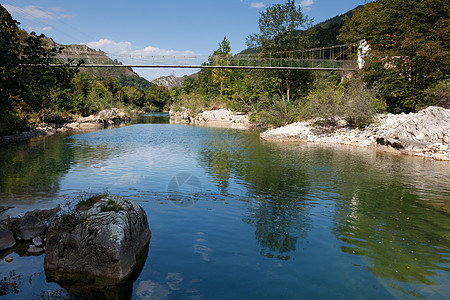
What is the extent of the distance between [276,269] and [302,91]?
33221 millimetres

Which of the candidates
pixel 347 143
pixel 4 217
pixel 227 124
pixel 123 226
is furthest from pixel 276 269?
pixel 227 124

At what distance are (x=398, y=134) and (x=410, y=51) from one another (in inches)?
289

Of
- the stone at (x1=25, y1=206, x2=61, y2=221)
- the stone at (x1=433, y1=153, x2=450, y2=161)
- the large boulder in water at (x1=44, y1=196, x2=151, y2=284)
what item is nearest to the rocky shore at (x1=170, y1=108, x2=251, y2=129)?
the stone at (x1=433, y1=153, x2=450, y2=161)

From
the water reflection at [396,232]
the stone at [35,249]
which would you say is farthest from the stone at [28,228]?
the water reflection at [396,232]

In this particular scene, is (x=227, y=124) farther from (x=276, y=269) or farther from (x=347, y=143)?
(x=276, y=269)

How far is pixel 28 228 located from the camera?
232 inches

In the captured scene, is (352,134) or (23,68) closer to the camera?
(23,68)

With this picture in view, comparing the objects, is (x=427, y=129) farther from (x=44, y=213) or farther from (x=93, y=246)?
(x=44, y=213)

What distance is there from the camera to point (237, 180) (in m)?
11.0

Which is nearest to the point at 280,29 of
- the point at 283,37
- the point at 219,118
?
the point at 283,37

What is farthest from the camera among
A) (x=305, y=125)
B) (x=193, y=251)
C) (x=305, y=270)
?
(x=305, y=125)

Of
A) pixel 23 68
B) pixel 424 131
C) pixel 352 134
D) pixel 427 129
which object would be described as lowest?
pixel 352 134

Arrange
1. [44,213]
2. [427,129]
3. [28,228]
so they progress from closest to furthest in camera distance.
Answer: [28,228], [44,213], [427,129]

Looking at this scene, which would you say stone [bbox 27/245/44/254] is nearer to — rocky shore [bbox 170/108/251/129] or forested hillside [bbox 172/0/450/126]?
forested hillside [bbox 172/0/450/126]
